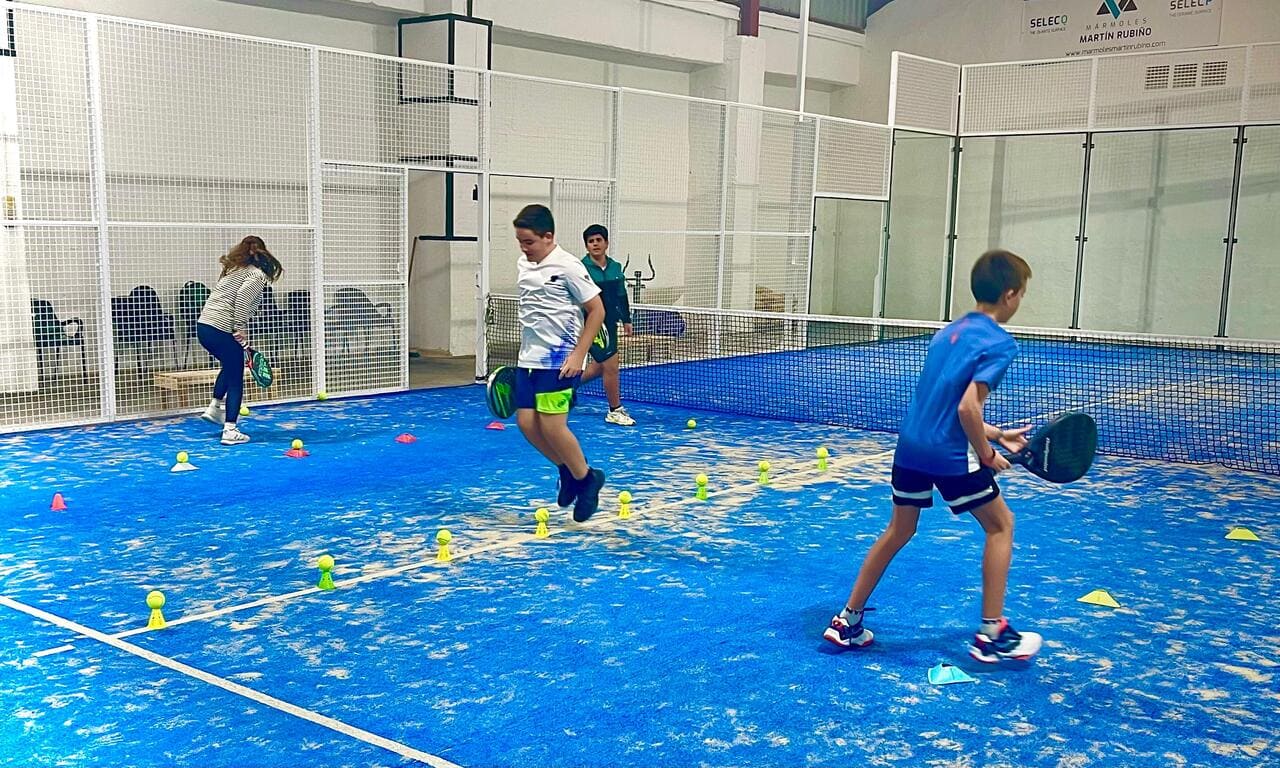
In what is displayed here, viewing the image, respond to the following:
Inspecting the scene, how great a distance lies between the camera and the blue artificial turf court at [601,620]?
173 inches

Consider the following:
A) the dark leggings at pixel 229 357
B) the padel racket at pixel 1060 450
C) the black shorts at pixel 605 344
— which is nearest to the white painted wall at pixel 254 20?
the dark leggings at pixel 229 357

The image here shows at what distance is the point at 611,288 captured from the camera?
37.2 ft

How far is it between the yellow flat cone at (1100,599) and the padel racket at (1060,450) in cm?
120

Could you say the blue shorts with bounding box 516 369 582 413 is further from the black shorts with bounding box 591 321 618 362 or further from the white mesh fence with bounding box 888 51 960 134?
the white mesh fence with bounding box 888 51 960 134

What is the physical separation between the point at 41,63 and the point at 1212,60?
1730 cm

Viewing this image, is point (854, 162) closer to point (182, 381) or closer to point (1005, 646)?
point (182, 381)

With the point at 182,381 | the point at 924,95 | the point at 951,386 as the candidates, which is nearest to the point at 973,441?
the point at 951,386

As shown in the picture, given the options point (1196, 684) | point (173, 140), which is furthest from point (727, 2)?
point (1196, 684)

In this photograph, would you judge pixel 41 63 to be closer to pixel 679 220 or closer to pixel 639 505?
pixel 639 505

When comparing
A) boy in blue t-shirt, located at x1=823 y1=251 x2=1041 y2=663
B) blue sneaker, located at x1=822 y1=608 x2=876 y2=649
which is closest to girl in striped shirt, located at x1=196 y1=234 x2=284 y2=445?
blue sneaker, located at x1=822 y1=608 x2=876 y2=649

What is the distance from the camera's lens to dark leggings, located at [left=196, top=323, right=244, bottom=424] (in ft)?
33.3

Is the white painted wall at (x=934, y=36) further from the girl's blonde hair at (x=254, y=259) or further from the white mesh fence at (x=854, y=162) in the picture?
the girl's blonde hair at (x=254, y=259)

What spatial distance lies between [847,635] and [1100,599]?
5.38 ft

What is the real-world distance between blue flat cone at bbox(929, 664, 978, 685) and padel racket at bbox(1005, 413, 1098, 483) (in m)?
0.92
